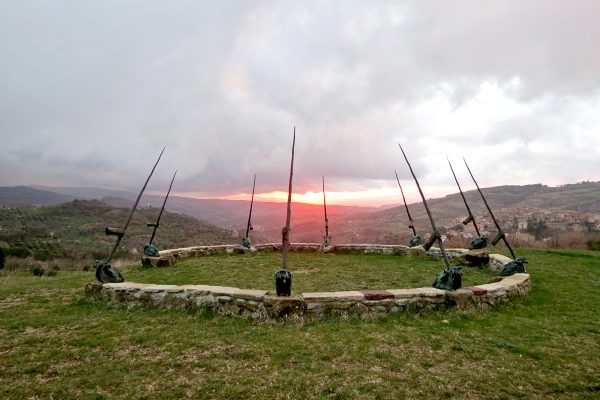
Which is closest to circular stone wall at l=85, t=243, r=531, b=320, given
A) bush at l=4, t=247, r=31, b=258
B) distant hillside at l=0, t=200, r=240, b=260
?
distant hillside at l=0, t=200, r=240, b=260

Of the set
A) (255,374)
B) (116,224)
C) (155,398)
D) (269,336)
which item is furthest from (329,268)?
(116,224)

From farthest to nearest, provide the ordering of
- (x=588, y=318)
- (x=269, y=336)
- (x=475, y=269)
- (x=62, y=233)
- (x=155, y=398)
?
1. (x=62, y=233)
2. (x=475, y=269)
3. (x=588, y=318)
4. (x=269, y=336)
5. (x=155, y=398)

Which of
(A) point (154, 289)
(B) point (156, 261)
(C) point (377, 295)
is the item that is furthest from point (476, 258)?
(B) point (156, 261)

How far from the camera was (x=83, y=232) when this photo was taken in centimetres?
4672

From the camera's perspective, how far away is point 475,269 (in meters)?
13.3

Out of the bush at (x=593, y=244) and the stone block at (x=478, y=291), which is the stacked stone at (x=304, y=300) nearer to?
the stone block at (x=478, y=291)

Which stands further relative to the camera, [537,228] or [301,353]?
[537,228]

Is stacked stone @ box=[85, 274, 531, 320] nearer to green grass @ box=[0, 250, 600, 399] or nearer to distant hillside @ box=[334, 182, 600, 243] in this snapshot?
green grass @ box=[0, 250, 600, 399]

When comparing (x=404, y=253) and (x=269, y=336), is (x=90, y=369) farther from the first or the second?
(x=404, y=253)

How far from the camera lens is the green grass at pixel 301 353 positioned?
4.58m

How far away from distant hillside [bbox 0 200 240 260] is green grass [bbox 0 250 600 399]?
26628 millimetres

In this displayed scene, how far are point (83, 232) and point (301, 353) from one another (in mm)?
50239

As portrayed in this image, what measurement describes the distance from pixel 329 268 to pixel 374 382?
9.31m

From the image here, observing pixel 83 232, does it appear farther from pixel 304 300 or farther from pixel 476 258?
pixel 304 300
